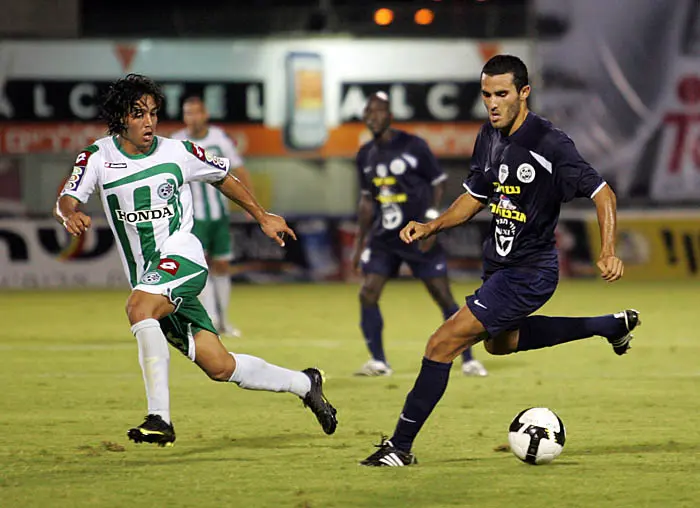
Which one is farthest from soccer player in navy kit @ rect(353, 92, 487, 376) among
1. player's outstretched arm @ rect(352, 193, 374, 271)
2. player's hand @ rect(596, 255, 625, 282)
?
player's hand @ rect(596, 255, 625, 282)

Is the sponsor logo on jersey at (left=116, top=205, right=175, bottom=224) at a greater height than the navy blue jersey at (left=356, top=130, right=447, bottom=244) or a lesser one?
greater

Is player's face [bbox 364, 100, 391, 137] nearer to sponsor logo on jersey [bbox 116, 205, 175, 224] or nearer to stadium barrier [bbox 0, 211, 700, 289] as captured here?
sponsor logo on jersey [bbox 116, 205, 175, 224]

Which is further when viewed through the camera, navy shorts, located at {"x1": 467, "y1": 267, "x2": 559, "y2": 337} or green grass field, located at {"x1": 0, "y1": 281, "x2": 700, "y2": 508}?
navy shorts, located at {"x1": 467, "y1": 267, "x2": 559, "y2": 337}

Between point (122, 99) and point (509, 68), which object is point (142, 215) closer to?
point (122, 99)

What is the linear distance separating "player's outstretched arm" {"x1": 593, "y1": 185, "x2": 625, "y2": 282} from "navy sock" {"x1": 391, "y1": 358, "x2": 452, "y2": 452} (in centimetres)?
94

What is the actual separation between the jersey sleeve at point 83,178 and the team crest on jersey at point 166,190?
32cm

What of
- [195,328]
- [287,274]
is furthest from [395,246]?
[287,274]

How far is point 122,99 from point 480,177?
185 centimetres

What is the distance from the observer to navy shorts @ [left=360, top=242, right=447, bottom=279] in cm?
1081

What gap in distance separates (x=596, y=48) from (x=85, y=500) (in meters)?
18.3

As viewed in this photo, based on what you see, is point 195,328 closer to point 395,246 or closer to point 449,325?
point 449,325

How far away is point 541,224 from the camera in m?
7.06

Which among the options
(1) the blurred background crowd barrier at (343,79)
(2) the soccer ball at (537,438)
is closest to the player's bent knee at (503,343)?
(2) the soccer ball at (537,438)

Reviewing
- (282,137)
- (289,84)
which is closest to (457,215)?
(282,137)
